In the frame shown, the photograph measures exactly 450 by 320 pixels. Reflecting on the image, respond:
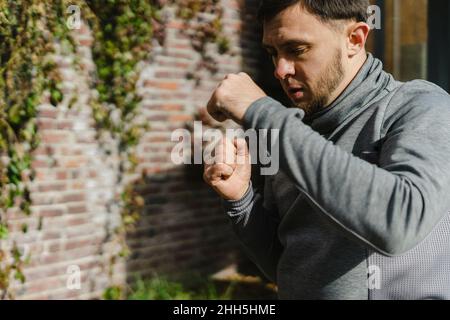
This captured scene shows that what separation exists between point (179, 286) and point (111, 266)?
538 millimetres

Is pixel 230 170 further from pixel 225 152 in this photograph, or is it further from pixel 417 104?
pixel 417 104

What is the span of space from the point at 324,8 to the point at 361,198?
23.9 inches

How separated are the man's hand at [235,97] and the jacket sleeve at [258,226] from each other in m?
0.48

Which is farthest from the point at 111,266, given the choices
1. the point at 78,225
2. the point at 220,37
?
the point at 220,37

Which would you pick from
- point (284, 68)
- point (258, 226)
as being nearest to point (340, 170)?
point (284, 68)

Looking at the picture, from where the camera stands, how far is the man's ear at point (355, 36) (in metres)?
1.68

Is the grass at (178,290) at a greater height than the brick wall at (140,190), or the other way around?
the brick wall at (140,190)

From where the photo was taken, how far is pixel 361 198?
4.02 feet

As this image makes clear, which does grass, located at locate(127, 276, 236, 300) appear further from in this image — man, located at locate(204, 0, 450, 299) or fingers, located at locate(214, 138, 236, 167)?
fingers, located at locate(214, 138, 236, 167)

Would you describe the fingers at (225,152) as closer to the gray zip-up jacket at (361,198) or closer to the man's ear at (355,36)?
the gray zip-up jacket at (361,198)

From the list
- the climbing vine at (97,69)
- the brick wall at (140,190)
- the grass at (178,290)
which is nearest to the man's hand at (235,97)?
the climbing vine at (97,69)

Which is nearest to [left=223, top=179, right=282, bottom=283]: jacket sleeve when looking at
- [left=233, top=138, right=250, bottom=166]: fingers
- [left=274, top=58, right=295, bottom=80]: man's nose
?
[left=233, top=138, right=250, bottom=166]: fingers

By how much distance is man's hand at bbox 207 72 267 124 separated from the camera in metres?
1.37

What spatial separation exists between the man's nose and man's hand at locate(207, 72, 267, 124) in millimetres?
243
